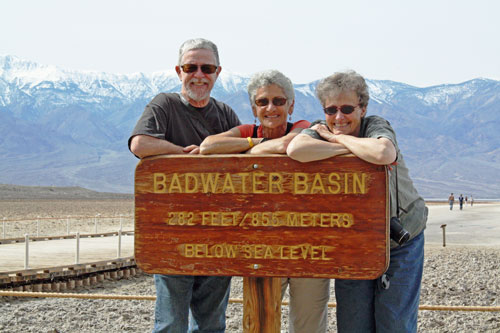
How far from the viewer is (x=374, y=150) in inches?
107

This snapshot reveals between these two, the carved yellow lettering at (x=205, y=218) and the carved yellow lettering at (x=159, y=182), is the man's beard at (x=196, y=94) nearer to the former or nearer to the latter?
the carved yellow lettering at (x=159, y=182)

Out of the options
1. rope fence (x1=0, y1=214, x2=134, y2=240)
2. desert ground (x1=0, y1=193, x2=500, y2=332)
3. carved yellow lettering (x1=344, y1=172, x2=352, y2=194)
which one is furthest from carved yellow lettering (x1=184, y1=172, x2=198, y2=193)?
rope fence (x1=0, y1=214, x2=134, y2=240)

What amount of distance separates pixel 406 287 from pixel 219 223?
37.9 inches

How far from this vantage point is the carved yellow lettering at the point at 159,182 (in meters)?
2.97

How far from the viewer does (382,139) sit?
9.05 ft

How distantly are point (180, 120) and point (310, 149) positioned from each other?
902 mm

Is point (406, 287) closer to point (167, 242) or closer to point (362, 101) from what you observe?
point (362, 101)

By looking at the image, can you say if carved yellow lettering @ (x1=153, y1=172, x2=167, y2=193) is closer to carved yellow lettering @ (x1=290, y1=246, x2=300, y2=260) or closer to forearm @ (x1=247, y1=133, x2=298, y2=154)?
forearm @ (x1=247, y1=133, x2=298, y2=154)

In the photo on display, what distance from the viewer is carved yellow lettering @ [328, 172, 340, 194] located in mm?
2789

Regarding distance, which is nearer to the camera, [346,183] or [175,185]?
[346,183]

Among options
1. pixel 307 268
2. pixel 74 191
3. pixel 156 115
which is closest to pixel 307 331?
pixel 307 268

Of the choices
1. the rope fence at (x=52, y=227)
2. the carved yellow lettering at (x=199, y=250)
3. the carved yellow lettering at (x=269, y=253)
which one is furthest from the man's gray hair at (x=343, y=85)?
the rope fence at (x=52, y=227)

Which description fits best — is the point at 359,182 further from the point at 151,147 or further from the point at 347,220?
the point at 151,147

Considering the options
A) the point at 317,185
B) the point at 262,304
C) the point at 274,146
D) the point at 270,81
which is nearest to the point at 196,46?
the point at 270,81
